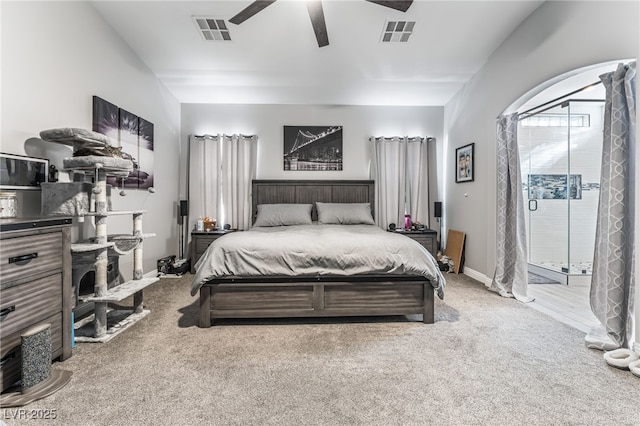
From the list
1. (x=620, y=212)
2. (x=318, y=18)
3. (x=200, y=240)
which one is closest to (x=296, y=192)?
(x=200, y=240)

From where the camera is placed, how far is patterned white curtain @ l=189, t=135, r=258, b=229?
482cm

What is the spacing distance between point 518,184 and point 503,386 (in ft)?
7.72

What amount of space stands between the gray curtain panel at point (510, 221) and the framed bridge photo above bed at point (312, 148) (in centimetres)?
247

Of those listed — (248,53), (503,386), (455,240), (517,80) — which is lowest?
(503,386)

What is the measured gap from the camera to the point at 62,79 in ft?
7.85

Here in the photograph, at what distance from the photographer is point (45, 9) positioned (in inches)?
87.1

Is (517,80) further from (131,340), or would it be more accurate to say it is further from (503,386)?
(131,340)

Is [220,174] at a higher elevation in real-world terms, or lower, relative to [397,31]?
lower

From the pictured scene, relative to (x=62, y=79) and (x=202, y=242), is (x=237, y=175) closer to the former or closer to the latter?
(x=202, y=242)

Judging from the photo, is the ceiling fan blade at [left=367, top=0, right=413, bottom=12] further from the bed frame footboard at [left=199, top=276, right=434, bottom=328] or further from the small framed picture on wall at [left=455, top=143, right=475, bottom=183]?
the small framed picture on wall at [left=455, top=143, right=475, bottom=183]

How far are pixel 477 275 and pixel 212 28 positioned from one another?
14.5 feet

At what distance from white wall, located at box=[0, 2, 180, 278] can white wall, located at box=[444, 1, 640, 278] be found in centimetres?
424

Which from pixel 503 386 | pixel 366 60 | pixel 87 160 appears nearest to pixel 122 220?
pixel 87 160

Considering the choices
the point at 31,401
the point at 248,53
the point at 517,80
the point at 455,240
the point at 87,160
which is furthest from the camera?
the point at 455,240
